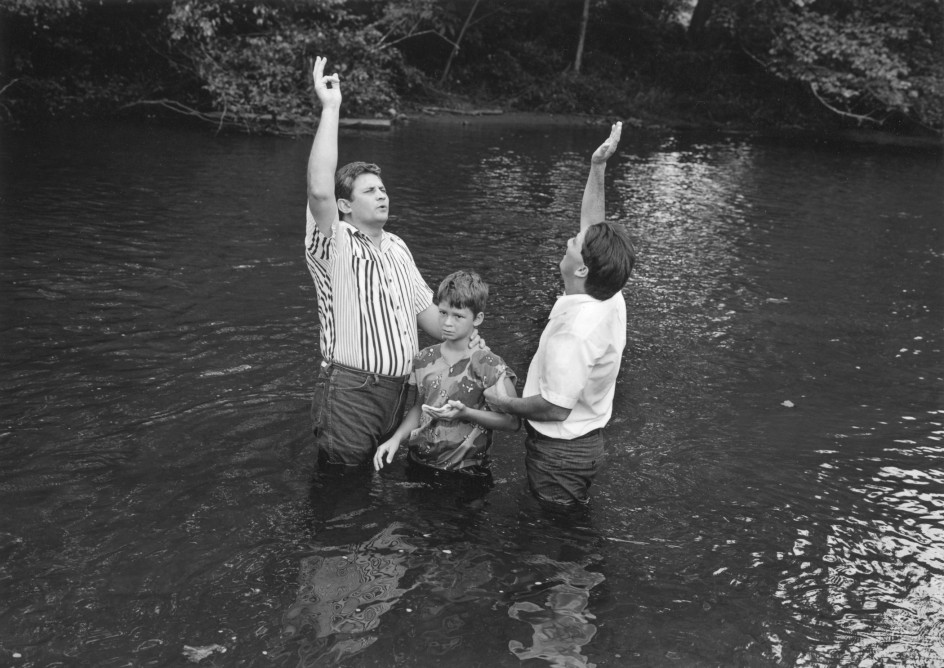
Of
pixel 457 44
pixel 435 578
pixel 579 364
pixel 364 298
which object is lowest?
pixel 435 578

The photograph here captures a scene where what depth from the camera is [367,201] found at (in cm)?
478

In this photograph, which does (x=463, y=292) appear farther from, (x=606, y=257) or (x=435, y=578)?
(x=435, y=578)

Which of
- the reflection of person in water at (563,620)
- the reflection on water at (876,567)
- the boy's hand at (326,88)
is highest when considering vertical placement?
the boy's hand at (326,88)

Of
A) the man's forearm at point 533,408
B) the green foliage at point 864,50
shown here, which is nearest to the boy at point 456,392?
the man's forearm at point 533,408

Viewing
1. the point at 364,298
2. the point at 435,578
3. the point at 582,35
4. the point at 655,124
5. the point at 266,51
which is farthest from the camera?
the point at 582,35

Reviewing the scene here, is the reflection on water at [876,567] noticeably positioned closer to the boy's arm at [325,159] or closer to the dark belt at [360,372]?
the dark belt at [360,372]

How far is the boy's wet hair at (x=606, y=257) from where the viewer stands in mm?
4277

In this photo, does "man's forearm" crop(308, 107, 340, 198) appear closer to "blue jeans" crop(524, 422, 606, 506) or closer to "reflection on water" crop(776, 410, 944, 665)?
"blue jeans" crop(524, 422, 606, 506)

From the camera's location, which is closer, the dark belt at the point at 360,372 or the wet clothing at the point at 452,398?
the wet clothing at the point at 452,398

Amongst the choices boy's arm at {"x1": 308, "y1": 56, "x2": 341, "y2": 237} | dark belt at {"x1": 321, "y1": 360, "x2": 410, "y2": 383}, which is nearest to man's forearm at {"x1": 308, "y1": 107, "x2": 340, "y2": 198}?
boy's arm at {"x1": 308, "y1": 56, "x2": 341, "y2": 237}

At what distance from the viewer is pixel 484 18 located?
30266 millimetres

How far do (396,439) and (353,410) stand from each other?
0.28 metres

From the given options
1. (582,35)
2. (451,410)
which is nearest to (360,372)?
(451,410)

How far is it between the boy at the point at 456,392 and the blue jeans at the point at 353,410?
0.41 feet
